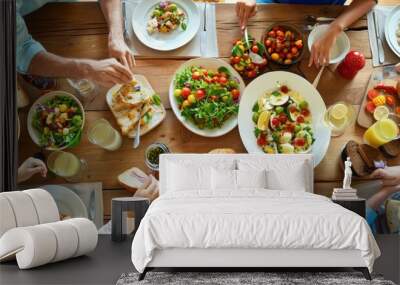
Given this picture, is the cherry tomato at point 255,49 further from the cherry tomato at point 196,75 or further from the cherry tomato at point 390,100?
the cherry tomato at point 390,100

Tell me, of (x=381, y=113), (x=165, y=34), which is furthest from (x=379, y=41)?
(x=165, y=34)

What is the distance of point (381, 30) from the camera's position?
6.96 m

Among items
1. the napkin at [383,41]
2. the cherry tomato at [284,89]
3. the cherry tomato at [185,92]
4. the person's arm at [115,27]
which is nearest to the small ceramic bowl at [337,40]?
the napkin at [383,41]

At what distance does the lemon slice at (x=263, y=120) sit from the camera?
22.1ft

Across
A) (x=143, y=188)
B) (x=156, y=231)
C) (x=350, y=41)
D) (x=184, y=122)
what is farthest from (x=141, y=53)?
(x=156, y=231)

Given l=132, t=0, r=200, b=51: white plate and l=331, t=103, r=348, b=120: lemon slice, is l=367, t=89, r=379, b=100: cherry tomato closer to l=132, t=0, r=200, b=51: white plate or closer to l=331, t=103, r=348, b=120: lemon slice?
l=331, t=103, r=348, b=120: lemon slice

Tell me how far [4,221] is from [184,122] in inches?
93.3

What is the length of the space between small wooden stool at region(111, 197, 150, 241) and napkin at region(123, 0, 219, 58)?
5.38ft

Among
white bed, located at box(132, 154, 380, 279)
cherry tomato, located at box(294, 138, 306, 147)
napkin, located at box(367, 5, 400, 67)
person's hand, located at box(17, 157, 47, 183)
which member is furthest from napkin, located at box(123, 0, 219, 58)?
white bed, located at box(132, 154, 380, 279)

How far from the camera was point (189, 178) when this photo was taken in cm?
628

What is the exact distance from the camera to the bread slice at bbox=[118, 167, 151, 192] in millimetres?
6895

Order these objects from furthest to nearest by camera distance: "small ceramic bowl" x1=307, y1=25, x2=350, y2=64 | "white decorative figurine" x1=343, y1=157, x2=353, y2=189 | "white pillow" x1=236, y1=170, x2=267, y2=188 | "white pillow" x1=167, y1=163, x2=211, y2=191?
"small ceramic bowl" x1=307, y1=25, x2=350, y2=64 < "white decorative figurine" x1=343, y1=157, x2=353, y2=189 < "white pillow" x1=167, y1=163, x2=211, y2=191 < "white pillow" x1=236, y1=170, x2=267, y2=188

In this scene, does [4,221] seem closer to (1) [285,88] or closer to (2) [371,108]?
(1) [285,88]

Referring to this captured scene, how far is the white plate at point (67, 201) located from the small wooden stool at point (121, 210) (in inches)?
26.3
